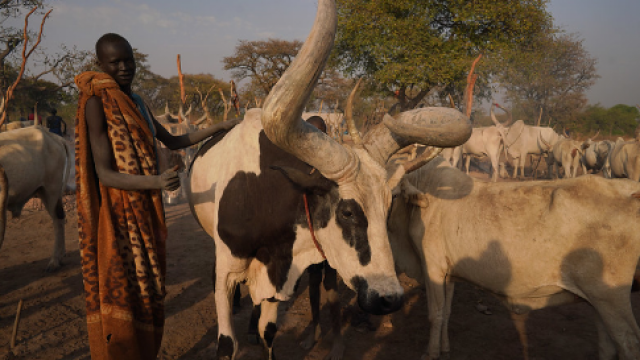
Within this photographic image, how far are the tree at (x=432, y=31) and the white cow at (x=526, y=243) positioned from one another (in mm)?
10975

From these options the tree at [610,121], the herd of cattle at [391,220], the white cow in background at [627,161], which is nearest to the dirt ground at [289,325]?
the herd of cattle at [391,220]

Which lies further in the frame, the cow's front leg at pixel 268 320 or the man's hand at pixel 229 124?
the man's hand at pixel 229 124

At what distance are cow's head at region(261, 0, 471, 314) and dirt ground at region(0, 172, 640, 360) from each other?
1.93 m

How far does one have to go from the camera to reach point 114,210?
7.52 ft

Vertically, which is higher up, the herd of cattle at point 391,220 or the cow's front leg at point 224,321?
the herd of cattle at point 391,220

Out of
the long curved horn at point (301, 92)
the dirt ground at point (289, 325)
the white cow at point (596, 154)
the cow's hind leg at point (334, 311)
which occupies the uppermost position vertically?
the long curved horn at point (301, 92)

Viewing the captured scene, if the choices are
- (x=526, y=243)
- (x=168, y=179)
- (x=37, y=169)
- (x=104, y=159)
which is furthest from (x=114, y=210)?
(x=37, y=169)

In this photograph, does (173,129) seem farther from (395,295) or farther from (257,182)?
(395,295)

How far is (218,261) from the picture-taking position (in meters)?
2.86

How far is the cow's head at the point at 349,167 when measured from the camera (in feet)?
6.02

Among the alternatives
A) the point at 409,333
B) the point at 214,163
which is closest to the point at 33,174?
the point at 214,163

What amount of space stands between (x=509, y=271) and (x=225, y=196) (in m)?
2.39

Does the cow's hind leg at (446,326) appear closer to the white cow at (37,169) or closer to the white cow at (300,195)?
the white cow at (300,195)

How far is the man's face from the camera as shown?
7.73 ft
